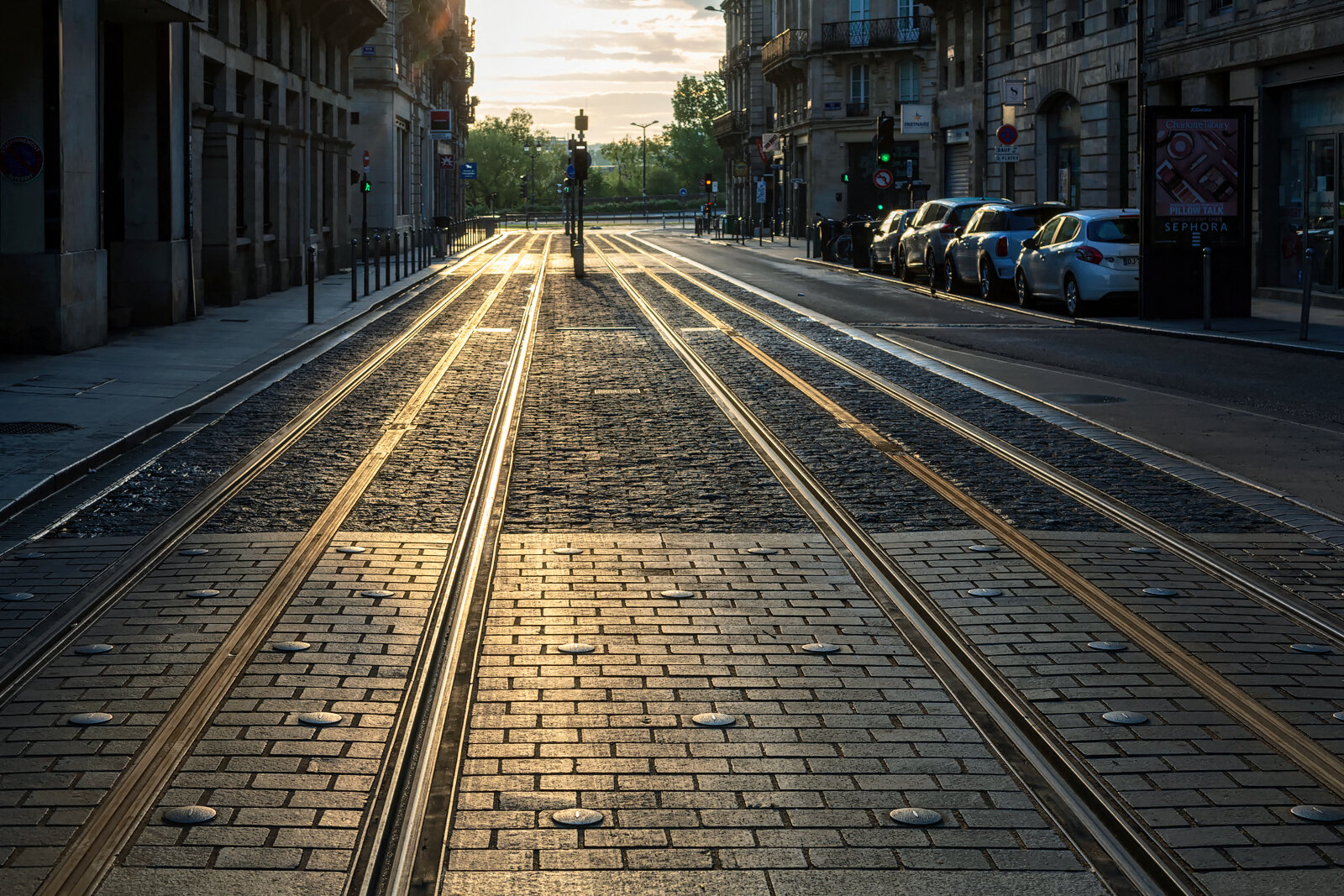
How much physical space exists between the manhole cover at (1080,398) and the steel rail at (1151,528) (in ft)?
3.81

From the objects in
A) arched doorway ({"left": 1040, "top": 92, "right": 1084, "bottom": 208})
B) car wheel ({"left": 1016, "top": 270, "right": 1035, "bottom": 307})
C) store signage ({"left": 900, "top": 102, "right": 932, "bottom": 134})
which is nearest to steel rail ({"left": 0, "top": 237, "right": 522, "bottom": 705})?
car wheel ({"left": 1016, "top": 270, "right": 1035, "bottom": 307})

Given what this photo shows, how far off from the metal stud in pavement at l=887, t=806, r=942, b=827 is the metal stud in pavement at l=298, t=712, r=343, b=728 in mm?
1817

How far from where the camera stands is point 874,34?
69.8 m

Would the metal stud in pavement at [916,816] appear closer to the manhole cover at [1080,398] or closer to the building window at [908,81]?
the manhole cover at [1080,398]

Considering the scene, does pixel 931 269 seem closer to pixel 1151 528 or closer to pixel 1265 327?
pixel 1265 327

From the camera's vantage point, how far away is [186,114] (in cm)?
2381

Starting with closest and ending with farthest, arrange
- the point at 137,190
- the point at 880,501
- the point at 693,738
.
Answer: the point at 693,738
the point at 880,501
the point at 137,190

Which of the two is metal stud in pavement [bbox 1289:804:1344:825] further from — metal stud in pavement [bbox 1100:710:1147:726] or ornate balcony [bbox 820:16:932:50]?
ornate balcony [bbox 820:16:932:50]

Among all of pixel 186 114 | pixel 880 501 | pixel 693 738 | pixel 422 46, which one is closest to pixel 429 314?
pixel 186 114

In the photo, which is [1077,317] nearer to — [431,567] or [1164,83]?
[1164,83]

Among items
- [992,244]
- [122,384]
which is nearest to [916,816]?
[122,384]

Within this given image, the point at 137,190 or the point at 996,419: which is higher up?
the point at 137,190

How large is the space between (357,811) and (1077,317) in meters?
20.7

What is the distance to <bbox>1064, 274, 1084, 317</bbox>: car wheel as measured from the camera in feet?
79.1
